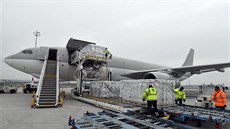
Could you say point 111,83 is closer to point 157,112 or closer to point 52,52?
point 157,112

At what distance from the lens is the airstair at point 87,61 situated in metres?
12.5

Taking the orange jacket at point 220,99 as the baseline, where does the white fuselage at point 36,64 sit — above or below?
above

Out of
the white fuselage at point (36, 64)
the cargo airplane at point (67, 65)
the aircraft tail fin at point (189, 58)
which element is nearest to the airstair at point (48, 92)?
the white fuselage at point (36, 64)

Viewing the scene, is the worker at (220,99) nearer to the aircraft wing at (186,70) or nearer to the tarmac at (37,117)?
the tarmac at (37,117)

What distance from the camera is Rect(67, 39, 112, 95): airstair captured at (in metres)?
12.5

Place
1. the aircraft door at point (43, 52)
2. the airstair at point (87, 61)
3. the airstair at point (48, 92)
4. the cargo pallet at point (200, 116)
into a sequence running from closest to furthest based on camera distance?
1. the cargo pallet at point (200, 116)
2. the airstair at point (48, 92)
3. the airstair at point (87, 61)
4. the aircraft door at point (43, 52)

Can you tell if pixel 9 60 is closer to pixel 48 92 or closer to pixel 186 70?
pixel 48 92

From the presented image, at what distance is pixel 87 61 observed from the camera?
1355 centimetres

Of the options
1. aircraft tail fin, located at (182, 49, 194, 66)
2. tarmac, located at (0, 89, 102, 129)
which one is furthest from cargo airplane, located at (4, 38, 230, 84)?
aircraft tail fin, located at (182, 49, 194, 66)

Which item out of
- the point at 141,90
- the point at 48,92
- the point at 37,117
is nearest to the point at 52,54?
the point at 48,92

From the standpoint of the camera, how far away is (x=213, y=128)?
16.1ft

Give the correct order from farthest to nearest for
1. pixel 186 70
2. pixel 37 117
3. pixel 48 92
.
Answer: pixel 186 70 < pixel 48 92 < pixel 37 117

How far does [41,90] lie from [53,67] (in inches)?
182

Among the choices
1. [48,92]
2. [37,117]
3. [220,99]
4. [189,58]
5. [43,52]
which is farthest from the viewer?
[189,58]
